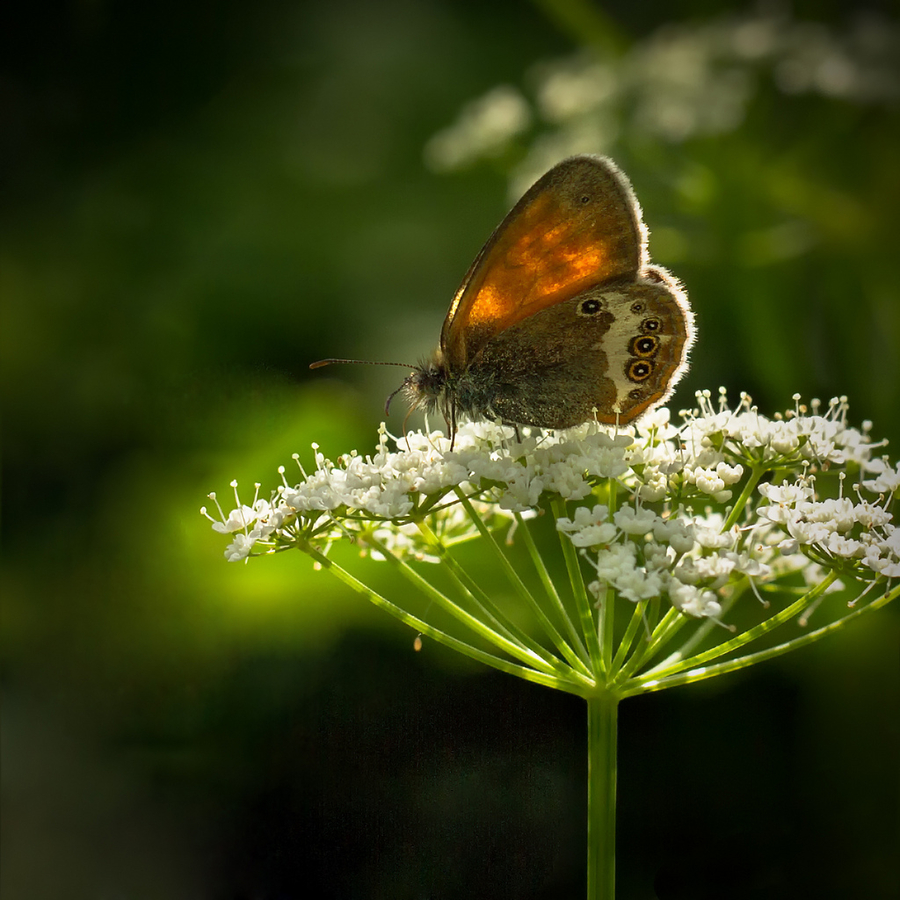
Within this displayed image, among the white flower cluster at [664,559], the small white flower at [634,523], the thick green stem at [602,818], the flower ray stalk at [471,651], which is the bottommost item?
the thick green stem at [602,818]

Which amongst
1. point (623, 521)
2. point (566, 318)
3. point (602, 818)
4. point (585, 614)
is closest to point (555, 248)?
point (566, 318)

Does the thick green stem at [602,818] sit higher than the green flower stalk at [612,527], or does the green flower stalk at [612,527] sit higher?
the green flower stalk at [612,527]

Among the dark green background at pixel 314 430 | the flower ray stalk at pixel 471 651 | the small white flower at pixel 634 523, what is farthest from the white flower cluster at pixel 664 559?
the dark green background at pixel 314 430

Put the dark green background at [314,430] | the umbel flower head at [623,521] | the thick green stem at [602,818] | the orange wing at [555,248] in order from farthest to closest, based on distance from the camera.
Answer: the dark green background at [314,430]
the orange wing at [555,248]
the umbel flower head at [623,521]
the thick green stem at [602,818]

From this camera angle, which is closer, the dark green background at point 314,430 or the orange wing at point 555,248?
the orange wing at point 555,248

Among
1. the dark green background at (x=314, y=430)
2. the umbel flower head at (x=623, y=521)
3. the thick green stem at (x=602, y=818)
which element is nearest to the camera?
the thick green stem at (x=602, y=818)

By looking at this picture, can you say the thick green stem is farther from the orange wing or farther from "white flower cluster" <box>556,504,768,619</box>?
the orange wing

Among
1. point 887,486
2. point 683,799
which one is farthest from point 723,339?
point 683,799

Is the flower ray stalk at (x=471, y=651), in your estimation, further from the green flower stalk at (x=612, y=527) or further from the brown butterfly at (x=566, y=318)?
the brown butterfly at (x=566, y=318)
